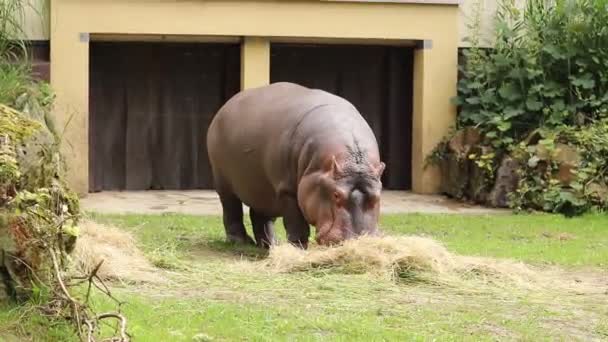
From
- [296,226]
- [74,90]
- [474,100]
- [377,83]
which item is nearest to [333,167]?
[296,226]

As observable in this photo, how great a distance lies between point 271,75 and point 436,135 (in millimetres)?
2483

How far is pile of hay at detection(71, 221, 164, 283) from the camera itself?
7070mm

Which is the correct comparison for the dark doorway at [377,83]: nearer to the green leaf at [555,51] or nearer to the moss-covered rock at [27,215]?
the green leaf at [555,51]

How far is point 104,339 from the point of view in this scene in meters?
5.17

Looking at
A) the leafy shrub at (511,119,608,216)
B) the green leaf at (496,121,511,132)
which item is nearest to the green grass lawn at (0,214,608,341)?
the leafy shrub at (511,119,608,216)

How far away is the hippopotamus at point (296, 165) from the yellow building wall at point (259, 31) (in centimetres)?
450

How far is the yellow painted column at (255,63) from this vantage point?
1522 centimetres

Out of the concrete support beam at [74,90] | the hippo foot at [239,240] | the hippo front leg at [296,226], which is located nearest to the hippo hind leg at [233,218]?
the hippo foot at [239,240]

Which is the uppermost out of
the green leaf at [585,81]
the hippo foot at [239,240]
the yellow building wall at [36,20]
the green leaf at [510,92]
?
the yellow building wall at [36,20]

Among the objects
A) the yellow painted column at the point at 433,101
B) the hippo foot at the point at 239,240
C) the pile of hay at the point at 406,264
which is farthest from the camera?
the yellow painted column at the point at 433,101

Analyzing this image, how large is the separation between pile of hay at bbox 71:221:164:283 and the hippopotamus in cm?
128

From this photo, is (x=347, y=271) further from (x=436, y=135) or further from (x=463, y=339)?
(x=436, y=135)

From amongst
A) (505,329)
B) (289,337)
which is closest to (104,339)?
(289,337)

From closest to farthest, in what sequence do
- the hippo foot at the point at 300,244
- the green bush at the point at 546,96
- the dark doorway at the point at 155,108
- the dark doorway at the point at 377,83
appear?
1. the hippo foot at the point at 300,244
2. the green bush at the point at 546,96
3. the dark doorway at the point at 155,108
4. the dark doorway at the point at 377,83
